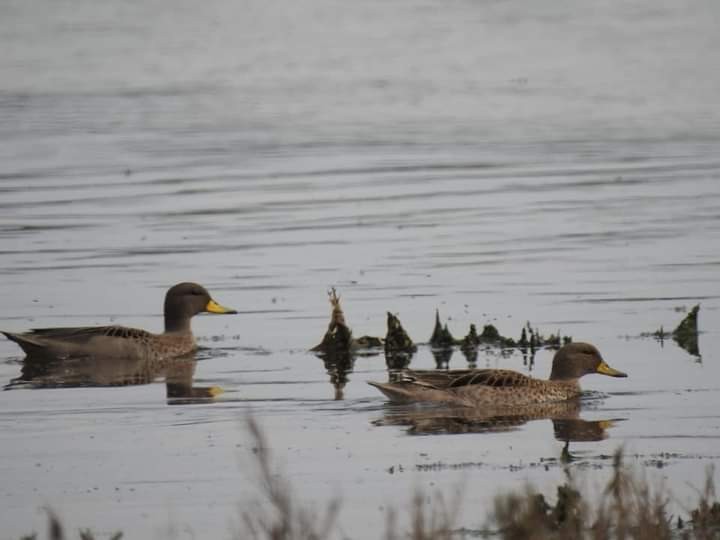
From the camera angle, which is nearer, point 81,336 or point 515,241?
point 81,336

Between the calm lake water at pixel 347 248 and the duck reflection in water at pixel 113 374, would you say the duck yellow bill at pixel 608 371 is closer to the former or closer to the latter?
the calm lake water at pixel 347 248

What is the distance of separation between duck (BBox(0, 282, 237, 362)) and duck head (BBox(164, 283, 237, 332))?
0.05m

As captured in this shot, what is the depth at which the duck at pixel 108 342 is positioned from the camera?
1677 cm

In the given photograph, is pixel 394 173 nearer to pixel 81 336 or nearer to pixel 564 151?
pixel 564 151

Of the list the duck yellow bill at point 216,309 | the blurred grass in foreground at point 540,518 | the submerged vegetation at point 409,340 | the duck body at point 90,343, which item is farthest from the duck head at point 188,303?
the blurred grass in foreground at point 540,518

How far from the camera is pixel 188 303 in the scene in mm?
18219

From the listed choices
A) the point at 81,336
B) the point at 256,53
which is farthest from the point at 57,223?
the point at 256,53

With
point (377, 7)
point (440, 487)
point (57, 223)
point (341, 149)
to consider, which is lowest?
point (440, 487)

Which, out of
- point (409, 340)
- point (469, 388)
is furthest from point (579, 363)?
point (409, 340)

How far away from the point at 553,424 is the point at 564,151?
1831 cm

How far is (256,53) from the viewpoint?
55.0m

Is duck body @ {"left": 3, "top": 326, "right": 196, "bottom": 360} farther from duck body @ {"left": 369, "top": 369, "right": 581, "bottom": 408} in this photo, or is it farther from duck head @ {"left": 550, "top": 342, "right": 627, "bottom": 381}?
duck head @ {"left": 550, "top": 342, "right": 627, "bottom": 381}

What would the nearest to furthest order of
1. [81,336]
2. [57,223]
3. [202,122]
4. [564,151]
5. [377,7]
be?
1. [81,336]
2. [57,223]
3. [564,151]
4. [202,122]
5. [377,7]

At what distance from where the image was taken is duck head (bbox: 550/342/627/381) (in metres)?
14.6
